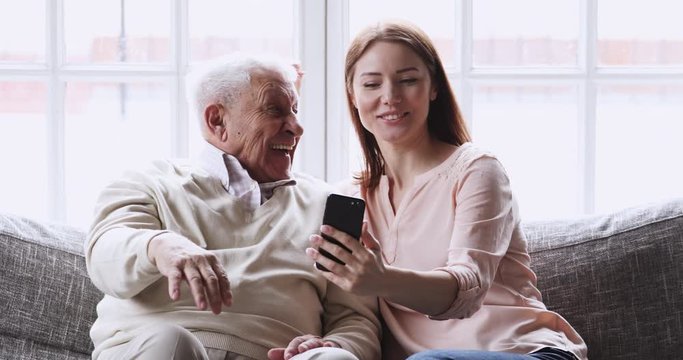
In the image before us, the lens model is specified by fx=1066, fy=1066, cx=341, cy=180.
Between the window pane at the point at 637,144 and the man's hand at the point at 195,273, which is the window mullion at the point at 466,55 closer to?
the window pane at the point at 637,144

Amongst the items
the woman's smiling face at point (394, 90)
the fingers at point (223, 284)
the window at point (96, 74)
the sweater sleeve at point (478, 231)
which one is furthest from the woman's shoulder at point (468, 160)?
the window at point (96, 74)

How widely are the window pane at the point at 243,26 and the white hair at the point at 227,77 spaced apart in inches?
30.8

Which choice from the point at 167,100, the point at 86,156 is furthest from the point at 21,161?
the point at 167,100

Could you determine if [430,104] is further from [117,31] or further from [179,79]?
[117,31]

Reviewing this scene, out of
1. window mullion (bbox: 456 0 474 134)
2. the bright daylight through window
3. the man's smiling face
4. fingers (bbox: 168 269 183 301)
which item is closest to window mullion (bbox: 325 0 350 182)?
the bright daylight through window

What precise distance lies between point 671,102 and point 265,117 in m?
1.46

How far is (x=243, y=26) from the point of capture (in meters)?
3.29

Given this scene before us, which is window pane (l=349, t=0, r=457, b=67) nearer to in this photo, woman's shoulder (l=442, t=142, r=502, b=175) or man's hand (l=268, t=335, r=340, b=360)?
woman's shoulder (l=442, t=142, r=502, b=175)

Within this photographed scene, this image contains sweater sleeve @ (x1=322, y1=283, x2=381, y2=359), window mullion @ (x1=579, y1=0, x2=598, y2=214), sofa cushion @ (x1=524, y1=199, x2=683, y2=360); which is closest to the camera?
sweater sleeve @ (x1=322, y1=283, x2=381, y2=359)

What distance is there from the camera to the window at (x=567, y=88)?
3.24 meters

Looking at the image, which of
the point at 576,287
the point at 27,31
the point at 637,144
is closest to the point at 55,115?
the point at 27,31

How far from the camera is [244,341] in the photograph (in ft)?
7.38

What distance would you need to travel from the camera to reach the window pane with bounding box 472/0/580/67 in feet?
10.7

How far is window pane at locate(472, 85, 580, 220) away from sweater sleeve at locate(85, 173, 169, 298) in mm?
1297
